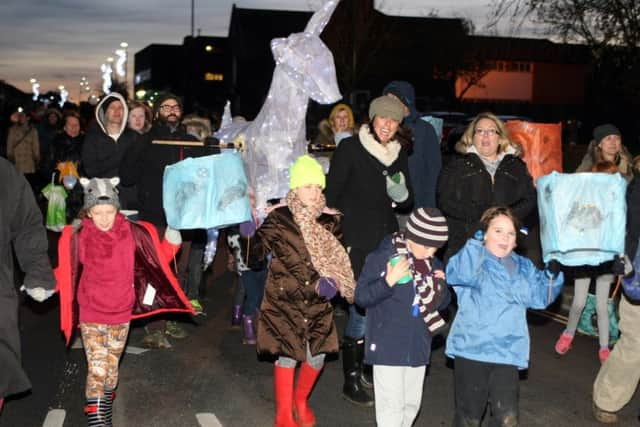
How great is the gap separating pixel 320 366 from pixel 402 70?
1909 inches

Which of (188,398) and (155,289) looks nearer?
(155,289)

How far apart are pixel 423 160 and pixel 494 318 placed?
224 centimetres

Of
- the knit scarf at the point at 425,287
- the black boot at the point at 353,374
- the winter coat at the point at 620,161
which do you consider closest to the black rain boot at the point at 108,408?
the black boot at the point at 353,374

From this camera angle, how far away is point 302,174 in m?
5.35

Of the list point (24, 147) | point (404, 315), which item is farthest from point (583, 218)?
point (24, 147)

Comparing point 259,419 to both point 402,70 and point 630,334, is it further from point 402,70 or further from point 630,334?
point 402,70

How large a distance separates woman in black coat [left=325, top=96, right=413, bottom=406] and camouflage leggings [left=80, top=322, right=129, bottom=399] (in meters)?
1.65

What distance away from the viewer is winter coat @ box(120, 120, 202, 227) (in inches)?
283

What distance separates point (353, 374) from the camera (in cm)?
629

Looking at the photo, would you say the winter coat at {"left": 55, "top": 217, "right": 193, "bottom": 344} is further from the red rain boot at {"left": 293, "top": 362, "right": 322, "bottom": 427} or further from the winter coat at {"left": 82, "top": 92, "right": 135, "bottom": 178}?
the winter coat at {"left": 82, "top": 92, "right": 135, "bottom": 178}

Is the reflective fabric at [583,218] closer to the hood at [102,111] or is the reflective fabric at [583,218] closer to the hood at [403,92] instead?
the hood at [403,92]

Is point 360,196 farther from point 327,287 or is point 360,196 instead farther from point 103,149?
point 103,149

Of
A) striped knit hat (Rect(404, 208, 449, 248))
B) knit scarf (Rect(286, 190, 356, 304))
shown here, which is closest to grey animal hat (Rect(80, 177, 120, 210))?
knit scarf (Rect(286, 190, 356, 304))

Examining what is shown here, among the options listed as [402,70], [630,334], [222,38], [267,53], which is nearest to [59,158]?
[630,334]
